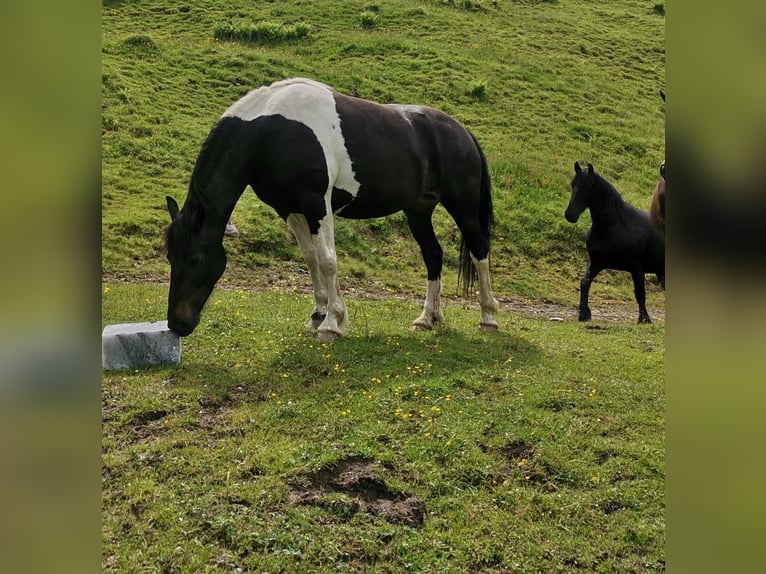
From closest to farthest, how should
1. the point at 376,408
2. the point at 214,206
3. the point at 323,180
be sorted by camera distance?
the point at 376,408, the point at 214,206, the point at 323,180

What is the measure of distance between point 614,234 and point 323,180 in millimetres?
6351

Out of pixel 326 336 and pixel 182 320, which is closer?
pixel 182 320

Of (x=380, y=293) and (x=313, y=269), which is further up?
(x=313, y=269)

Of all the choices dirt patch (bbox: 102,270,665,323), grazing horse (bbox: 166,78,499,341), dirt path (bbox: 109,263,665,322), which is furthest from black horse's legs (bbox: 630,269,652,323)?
grazing horse (bbox: 166,78,499,341)

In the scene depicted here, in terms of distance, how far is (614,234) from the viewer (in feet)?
35.2

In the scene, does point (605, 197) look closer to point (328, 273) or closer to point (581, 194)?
point (581, 194)

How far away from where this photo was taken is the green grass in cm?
319

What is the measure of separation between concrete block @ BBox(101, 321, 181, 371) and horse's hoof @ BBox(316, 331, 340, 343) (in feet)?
4.79

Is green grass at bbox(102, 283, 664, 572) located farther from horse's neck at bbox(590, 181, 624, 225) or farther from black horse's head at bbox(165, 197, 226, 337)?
horse's neck at bbox(590, 181, 624, 225)

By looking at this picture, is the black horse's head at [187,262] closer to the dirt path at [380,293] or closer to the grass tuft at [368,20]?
the dirt path at [380,293]

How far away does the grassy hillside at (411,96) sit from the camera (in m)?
12.8

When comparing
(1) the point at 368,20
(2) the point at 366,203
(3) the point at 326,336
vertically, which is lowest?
(3) the point at 326,336

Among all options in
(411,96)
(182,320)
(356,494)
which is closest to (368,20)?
(411,96)
